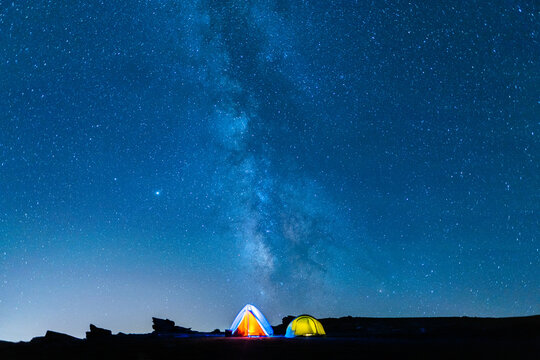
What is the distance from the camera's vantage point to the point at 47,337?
17.0 meters

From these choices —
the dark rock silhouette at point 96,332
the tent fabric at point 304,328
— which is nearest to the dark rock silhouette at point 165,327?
the dark rock silhouette at point 96,332

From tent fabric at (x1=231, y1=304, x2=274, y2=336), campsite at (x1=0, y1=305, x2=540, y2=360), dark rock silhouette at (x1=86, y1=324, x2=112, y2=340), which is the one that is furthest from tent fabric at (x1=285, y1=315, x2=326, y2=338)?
dark rock silhouette at (x1=86, y1=324, x2=112, y2=340)

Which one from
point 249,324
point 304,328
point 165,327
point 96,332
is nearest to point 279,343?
point 304,328

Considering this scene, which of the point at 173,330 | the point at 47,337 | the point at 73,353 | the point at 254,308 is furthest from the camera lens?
the point at 173,330

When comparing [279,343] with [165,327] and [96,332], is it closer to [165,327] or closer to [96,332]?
[96,332]

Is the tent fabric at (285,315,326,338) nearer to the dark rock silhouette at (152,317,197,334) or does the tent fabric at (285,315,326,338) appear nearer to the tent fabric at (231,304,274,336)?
the tent fabric at (231,304,274,336)

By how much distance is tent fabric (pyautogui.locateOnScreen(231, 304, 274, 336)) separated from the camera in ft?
66.8

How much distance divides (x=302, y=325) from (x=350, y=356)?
416 inches

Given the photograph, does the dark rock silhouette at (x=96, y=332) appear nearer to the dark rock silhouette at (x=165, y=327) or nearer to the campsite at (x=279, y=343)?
the campsite at (x=279, y=343)

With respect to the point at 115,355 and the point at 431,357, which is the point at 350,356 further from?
the point at 115,355

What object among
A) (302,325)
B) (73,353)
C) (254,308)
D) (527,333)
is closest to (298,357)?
(73,353)

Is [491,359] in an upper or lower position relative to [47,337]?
lower

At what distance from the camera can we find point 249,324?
67.0 ft

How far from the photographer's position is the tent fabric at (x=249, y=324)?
20.4 m
